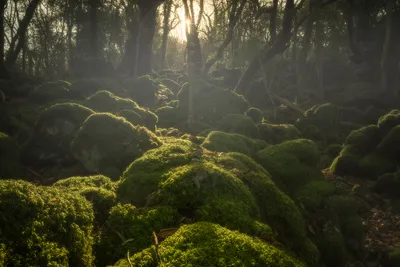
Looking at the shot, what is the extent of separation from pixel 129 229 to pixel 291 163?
6.94 metres

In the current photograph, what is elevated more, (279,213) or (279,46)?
(279,46)

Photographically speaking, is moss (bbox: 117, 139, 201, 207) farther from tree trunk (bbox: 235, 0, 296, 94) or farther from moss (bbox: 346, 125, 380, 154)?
tree trunk (bbox: 235, 0, 296, 94)

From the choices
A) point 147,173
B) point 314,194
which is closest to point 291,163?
point 314,194

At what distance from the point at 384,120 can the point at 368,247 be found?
8355 millimetres

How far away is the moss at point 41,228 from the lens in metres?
2.90

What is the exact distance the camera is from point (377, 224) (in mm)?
10531

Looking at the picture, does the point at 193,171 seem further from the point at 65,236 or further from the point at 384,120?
the point at 384,120

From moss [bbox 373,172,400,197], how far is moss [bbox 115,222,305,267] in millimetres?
10594

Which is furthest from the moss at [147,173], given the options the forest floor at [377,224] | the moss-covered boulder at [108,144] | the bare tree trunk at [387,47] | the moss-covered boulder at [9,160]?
the bare tree trunk at [387,47]

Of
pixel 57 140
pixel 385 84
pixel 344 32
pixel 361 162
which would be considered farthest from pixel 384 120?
pixel 344 32

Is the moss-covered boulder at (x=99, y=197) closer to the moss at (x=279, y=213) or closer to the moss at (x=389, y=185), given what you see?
the moss at (x=279, y=213)

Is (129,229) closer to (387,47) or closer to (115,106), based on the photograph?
(115,106)

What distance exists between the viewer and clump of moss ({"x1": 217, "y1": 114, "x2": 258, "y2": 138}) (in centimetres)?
1459

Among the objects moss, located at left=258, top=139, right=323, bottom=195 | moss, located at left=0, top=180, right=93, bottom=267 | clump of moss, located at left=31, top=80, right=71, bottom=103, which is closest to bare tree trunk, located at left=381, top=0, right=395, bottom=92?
moss, located at left=258, top=139, right=323, bottom=195
